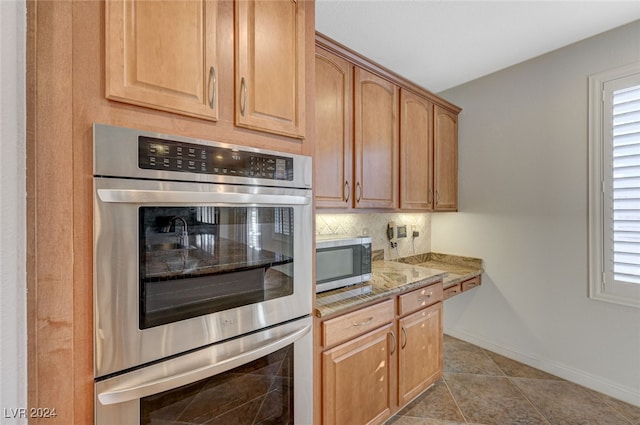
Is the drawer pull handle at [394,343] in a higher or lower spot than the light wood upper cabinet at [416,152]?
A: lower

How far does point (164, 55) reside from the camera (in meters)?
0.90

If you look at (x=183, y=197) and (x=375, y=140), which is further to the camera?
(x=375, y=140)

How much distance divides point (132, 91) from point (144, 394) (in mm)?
896

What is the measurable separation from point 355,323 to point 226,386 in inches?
29.0

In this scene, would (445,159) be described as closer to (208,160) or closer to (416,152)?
(416,152)

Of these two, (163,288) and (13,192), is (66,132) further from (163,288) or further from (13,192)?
(163,288)

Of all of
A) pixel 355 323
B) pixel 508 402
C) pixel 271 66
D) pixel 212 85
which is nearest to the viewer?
pixel 212 85

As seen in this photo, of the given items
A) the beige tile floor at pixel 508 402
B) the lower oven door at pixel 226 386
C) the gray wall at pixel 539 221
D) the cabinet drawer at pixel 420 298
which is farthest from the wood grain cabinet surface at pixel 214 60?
the gray wall at pixel 539 221

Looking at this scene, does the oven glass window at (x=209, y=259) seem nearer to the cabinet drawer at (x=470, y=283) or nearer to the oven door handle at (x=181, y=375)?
the oven door handle at (x=181, y=375)

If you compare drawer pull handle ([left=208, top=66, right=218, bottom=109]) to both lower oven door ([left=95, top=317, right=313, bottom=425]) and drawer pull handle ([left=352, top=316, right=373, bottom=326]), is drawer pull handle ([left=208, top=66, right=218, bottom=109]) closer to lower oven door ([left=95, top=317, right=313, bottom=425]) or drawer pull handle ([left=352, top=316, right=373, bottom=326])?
lower oven door ([left=95, top=317, right=313, bottom=425])

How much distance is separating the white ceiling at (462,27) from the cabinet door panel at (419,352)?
1.95 metres

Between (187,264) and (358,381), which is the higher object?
(187,264)

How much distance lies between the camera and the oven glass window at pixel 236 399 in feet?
2.92


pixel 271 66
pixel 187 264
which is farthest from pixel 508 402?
pixel 271 66
